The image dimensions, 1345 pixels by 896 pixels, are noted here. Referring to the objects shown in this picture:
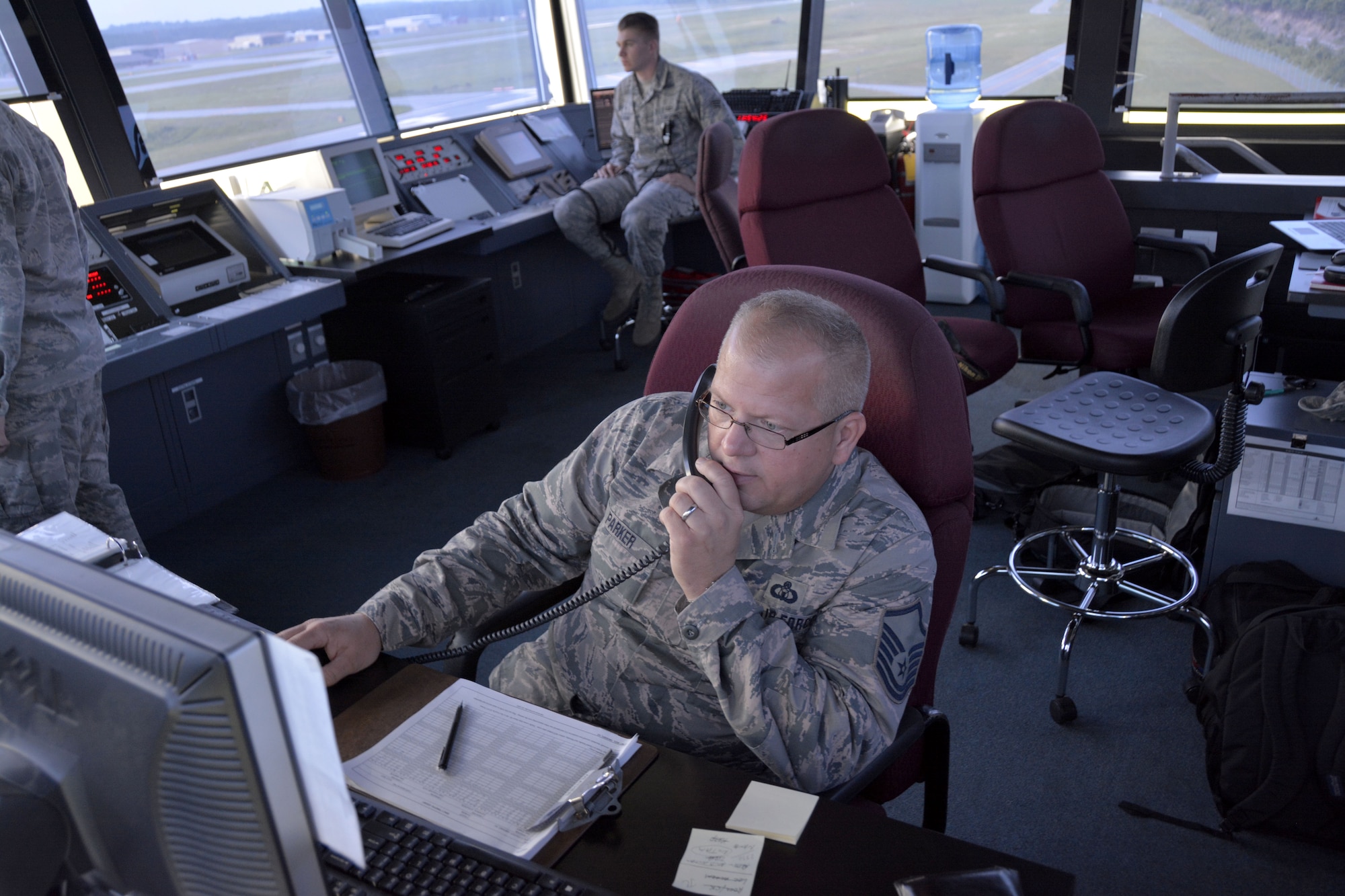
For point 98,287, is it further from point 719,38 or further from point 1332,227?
Answer: point 719,38

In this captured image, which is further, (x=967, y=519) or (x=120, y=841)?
(x=967, y=519)

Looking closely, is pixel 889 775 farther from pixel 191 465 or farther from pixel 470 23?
pixel 470 23

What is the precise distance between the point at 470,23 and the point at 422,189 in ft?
4.56

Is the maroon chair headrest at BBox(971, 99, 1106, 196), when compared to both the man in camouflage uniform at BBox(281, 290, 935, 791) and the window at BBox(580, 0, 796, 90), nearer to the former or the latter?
the man in camouflage uniform at BBox(281, 290, 935, 791)

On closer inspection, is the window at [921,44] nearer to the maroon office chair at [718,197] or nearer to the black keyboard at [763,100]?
the black keyboard at [763,100]

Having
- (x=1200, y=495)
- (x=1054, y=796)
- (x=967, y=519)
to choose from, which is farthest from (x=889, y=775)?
(x=1200, y=495)

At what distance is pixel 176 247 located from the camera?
325cm

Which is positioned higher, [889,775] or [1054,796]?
[889,775]

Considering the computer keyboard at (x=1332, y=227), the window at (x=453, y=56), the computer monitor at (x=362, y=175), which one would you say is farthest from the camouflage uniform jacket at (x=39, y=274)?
the computer keyboard at (x=1332, y=227)

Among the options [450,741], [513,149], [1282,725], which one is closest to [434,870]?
[450,741]

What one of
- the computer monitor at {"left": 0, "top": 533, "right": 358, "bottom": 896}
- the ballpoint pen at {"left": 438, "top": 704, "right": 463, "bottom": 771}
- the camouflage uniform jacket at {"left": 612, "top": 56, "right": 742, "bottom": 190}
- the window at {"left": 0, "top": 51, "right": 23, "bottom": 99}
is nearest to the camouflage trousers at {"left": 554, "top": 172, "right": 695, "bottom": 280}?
the camouflage uniform jacket at {"left": 612, "top": 56, "right": 742, "bottom": 190}

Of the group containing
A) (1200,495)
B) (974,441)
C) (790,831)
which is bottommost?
(974,441)

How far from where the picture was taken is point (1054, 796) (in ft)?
6.51

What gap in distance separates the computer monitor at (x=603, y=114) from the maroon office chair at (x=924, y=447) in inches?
155
